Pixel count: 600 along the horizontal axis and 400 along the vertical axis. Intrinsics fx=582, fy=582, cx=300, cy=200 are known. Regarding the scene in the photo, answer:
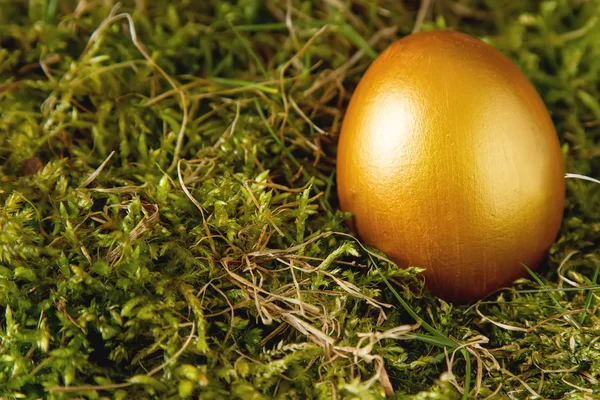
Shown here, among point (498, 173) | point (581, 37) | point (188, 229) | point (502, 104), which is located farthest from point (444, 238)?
point (581, 37)

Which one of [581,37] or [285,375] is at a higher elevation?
[581,37]

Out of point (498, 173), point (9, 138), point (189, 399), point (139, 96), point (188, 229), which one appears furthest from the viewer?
point (139, 96)

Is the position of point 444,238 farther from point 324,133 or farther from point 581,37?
point 581,37

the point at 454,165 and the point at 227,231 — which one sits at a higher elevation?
the point at 454,165
